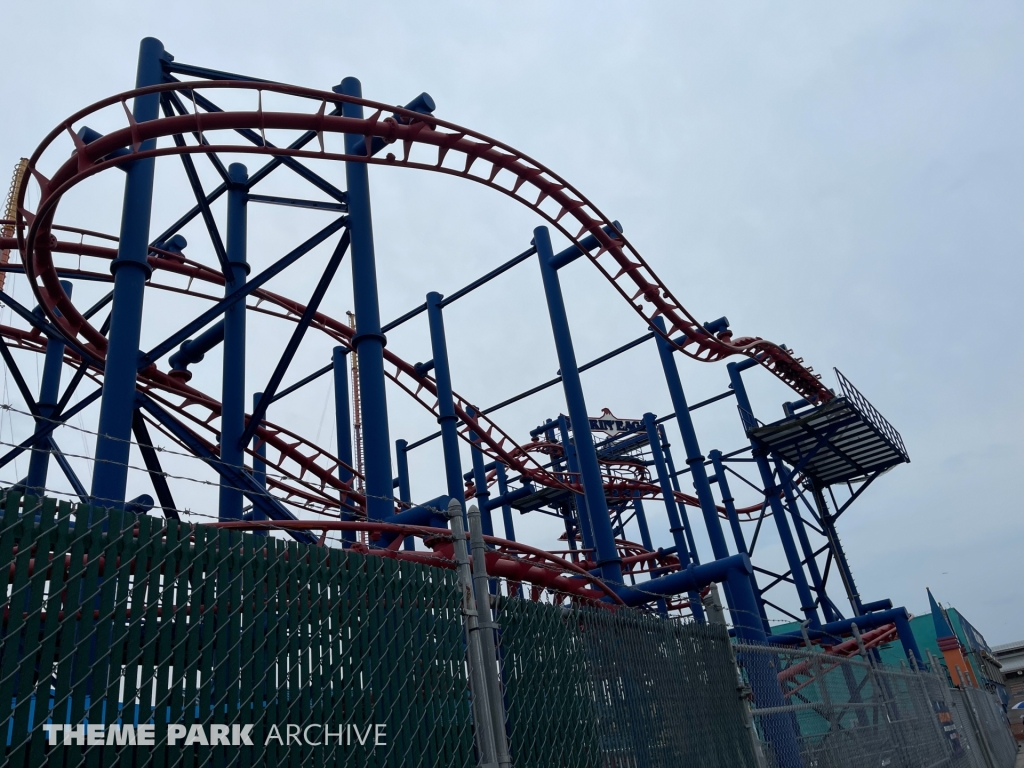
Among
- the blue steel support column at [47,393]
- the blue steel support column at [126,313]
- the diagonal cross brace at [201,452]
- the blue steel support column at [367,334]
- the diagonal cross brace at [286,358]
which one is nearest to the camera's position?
the blue steel support column at [126,313]

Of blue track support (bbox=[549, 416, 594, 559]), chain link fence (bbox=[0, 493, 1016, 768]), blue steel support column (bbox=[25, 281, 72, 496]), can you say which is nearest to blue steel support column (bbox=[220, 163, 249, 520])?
blue steel support column (bbox=[25, 281, 72, 496])

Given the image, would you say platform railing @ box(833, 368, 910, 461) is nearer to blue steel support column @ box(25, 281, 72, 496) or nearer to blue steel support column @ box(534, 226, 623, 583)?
blue steel support column @ box(534, 226, 623, 583)

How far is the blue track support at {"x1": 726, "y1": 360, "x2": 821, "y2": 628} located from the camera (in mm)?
17250

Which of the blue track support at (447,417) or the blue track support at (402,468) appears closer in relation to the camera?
the blue track support at (447,417)

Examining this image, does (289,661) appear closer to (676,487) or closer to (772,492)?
(772,492)

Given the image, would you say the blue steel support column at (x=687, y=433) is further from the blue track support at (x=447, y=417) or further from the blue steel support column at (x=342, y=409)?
the blue steel support column at (x=342, y=409)

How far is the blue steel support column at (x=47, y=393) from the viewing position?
398 inches

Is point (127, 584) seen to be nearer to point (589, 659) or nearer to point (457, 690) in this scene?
point (457, 690)

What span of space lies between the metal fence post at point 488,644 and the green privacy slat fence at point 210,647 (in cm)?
25

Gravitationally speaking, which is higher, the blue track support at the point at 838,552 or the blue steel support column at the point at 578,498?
the blue steel support column at the point at 578,498

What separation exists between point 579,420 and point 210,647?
964cm

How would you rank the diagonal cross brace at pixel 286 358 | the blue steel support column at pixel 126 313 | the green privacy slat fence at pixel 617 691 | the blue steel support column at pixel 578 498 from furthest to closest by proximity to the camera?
the blue steel support column at pixel 578 498, the diagonal cross brace at pixel 286 358, the blue steel support column at pixel 126 313, the green privacy slat fence at pixel 617 691

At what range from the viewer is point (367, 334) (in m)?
8.62

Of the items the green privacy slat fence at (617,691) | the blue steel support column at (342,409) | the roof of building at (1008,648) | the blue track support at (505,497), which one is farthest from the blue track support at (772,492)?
the roof of building at (1008,648)
